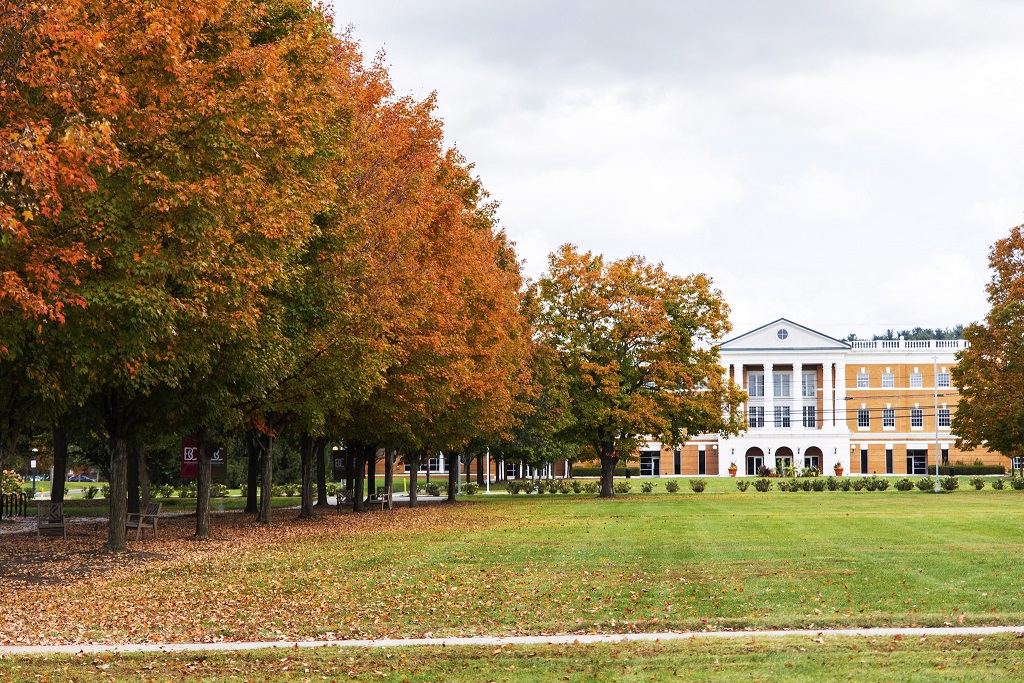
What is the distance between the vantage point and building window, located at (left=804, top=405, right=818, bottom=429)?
12138cm

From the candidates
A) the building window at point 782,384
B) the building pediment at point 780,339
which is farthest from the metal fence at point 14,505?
the building window at point 782,384

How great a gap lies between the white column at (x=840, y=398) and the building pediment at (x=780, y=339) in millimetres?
3159

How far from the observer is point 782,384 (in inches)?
4801

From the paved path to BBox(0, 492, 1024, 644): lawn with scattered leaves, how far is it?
1.44 feet

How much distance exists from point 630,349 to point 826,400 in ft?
226

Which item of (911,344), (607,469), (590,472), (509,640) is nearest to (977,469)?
(911,344)

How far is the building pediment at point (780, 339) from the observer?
11962cm

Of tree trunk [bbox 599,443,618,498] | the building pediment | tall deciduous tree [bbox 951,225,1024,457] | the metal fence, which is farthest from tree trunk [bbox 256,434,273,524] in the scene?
the building pediment

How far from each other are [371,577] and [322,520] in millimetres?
19344

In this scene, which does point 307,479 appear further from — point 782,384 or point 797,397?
point 782,384

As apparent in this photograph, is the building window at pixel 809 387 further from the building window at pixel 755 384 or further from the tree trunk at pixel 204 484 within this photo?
the tree trunk at pixel 204 484

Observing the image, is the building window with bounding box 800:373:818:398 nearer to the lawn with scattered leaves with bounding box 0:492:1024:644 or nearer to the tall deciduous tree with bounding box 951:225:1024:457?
the tall deciduous tree with bounding box 951:225:1024:457

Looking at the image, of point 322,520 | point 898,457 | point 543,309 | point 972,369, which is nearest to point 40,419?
point 322,520

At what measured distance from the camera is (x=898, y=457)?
121 metres
